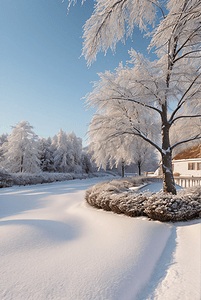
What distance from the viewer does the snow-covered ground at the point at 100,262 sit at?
1905 mm

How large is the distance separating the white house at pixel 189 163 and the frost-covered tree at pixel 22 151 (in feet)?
67.7

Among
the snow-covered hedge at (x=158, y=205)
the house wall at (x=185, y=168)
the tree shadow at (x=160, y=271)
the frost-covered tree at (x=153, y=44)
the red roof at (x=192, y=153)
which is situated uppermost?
the frost-covered tree at (x=153, y=44)

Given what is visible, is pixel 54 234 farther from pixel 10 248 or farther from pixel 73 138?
pixel 73 138

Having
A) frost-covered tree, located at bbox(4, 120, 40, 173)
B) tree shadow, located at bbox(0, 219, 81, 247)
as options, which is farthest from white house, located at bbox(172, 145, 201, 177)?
frost-covered tree, located at bbox(4, 120, 40, 173)

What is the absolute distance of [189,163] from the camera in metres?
18.0

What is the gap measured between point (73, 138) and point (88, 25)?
37.8 meters

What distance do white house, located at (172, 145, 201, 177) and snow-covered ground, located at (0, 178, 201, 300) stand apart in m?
15.2

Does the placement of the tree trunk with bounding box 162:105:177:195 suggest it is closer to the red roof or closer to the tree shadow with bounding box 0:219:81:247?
the tree shadow with bounding box 0:219:81:247

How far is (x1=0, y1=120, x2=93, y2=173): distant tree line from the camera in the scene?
2516 cm

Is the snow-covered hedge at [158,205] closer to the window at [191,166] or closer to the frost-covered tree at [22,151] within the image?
the window at [191,166]

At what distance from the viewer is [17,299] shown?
67.7 inches

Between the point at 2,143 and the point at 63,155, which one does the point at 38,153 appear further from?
the point at 2,143

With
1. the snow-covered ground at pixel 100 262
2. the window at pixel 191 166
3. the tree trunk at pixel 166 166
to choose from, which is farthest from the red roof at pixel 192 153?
the snow-covered ground at pixel 100 262

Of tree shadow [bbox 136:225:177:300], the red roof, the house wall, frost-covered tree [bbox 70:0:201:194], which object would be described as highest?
frost-covered tree [bbox 70:0:201:194]
